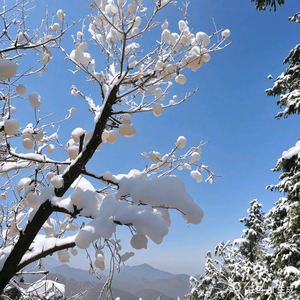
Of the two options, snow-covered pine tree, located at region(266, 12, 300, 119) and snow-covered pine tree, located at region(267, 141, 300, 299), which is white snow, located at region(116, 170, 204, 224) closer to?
snow-covered pine tree, located at region(267, 141, 300, 299)

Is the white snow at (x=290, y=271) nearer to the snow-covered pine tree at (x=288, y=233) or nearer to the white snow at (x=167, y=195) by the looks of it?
the snow-covered pine tree at (x=288, y=233)

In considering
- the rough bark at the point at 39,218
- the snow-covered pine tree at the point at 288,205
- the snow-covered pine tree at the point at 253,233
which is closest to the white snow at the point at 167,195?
the rough bark at the point at 39,218

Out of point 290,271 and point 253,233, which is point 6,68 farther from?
point 253,233

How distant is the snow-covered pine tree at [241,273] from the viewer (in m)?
6.44

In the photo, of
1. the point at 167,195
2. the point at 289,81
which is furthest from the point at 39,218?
the point at 289,81

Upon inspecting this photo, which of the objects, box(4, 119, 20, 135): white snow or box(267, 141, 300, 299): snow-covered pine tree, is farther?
box(267, 141, 300, 299): snow-covered pine tree

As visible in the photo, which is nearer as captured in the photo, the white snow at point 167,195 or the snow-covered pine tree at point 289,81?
the white snow at point 167,195

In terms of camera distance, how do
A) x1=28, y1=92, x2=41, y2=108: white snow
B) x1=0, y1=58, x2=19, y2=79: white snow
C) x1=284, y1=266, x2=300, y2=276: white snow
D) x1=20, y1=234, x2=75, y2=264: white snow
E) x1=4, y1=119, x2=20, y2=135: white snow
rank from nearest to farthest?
x1=0, y1=58, x2=19, y2=79: white snow → x1=4, y1=119, x2=20, y2=135: white snow → x1=28, y1=92, x2=41, y2=108: white snow → x1=20, y1=234, x2=75, y2=264: white snow → x1=284, y1=266, x2=300, y2=276: white snow

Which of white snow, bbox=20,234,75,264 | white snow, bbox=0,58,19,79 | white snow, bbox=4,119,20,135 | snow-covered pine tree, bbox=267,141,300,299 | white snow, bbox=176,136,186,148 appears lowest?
white snow, bbox=20,234,75,264

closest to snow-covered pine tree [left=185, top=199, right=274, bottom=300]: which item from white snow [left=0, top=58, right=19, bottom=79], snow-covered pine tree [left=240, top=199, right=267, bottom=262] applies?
snow-covered pine tree [left=240, top=199, right=267, bottom=262]

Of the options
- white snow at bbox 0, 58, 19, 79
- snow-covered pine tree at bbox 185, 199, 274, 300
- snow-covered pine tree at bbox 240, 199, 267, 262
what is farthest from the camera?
snow-covered pine tree at bbox 240, 199, 267, 262

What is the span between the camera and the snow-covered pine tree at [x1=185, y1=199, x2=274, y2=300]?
644cm

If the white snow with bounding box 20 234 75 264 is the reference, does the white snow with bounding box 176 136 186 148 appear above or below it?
above

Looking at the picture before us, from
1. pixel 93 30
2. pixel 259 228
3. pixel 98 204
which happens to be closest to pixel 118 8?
pixel 93 30
